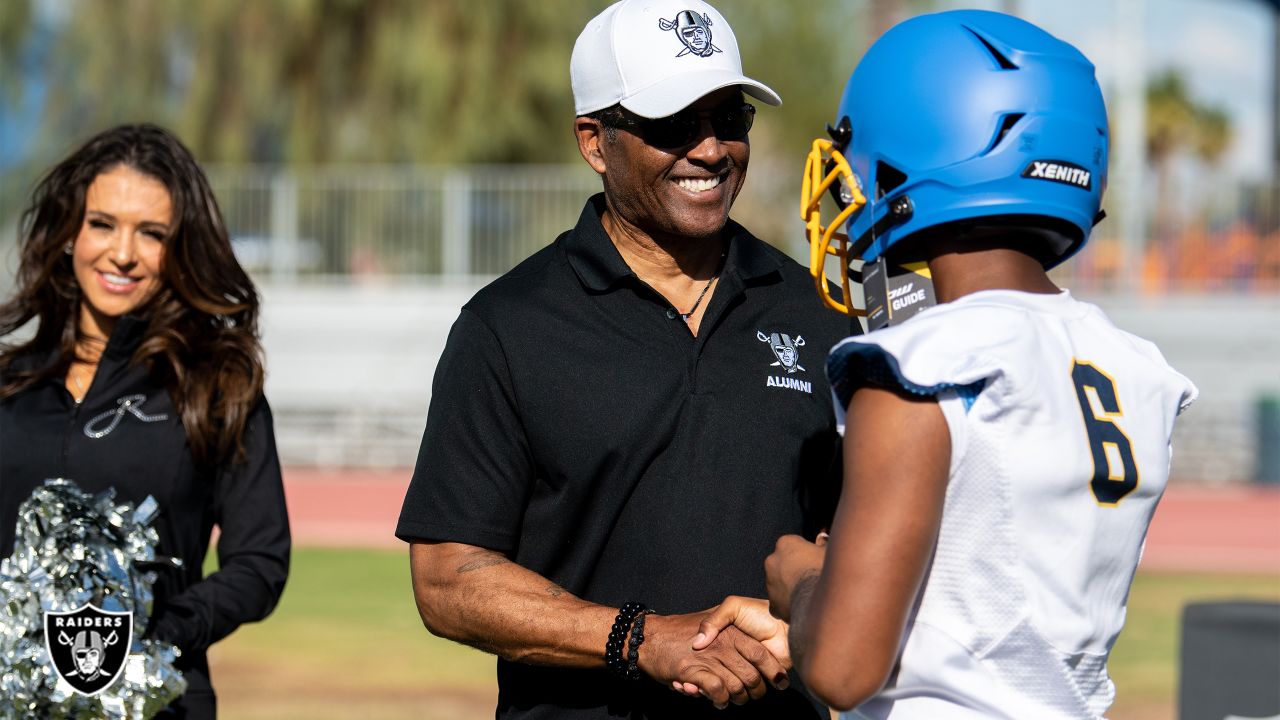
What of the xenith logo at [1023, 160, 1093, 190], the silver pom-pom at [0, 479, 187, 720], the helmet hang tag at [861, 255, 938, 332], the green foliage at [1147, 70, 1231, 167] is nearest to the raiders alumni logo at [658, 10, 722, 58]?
the helmet hang tag at [861, 255, 938, 332]

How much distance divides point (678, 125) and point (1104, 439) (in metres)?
1.28

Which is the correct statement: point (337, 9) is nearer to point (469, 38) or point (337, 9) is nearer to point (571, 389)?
point (469, 38)

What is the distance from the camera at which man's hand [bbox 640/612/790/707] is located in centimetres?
265

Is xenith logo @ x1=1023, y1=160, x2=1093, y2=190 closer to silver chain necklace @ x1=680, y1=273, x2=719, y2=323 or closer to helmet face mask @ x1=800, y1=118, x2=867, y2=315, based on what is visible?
helmet face mask @ x1=800, y1=118, x2=867, y2=315

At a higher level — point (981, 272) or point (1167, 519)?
point (981, 272)

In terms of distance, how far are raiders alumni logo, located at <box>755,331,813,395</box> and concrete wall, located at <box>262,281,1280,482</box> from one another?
1862 centimetres

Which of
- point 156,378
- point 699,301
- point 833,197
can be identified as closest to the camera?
point 833,197

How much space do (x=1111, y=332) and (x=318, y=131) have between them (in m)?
23.0

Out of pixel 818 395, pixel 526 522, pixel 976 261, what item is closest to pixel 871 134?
pixel 976 261

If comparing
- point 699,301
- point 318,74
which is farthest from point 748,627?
point 318,74

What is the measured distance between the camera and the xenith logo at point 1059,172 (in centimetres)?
228

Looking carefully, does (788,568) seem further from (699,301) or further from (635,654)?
(699,301)

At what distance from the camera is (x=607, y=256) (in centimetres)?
320

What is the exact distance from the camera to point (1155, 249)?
76.0 feet
